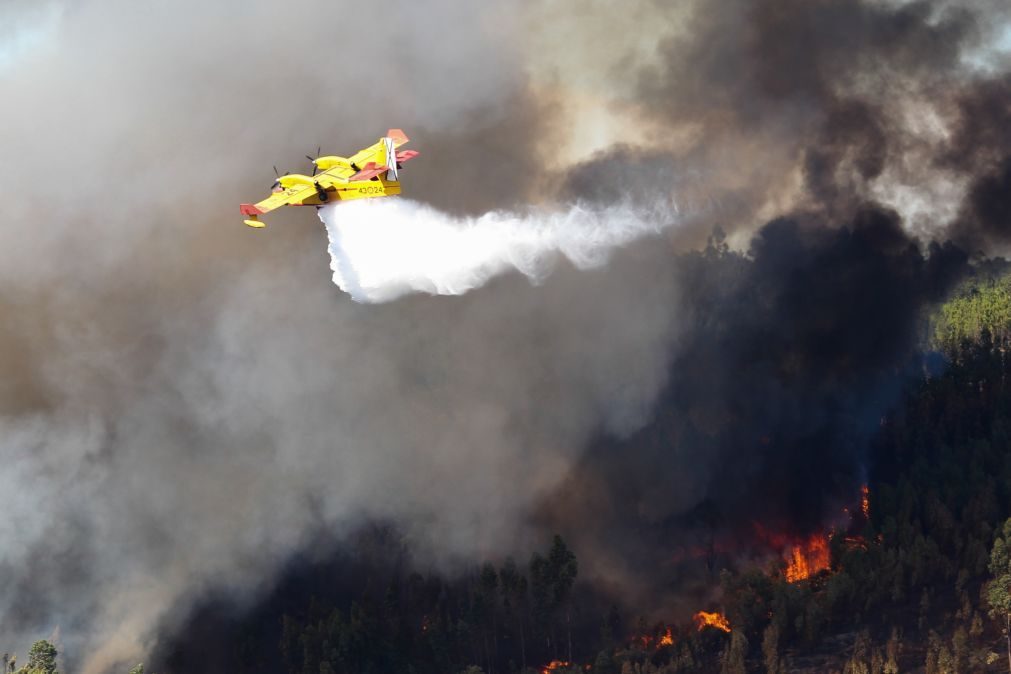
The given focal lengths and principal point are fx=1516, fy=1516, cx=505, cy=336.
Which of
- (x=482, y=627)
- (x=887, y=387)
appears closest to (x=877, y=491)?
(x=887, y=387)

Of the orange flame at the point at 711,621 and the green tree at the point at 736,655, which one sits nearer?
the green tree at the point at 736,655

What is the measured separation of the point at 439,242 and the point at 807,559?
150 ft

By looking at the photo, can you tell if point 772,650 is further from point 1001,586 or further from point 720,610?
point 1001,586

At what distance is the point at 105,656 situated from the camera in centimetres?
13038

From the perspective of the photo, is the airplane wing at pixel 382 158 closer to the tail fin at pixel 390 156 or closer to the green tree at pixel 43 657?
the tail fin at pixel 390 156

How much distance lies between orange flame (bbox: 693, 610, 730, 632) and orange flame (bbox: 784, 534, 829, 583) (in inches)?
325

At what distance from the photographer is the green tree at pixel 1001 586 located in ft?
384

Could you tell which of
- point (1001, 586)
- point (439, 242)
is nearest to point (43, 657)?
point (439, 242)

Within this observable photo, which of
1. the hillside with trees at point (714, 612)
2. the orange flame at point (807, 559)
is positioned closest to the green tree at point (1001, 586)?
the hillside with trees at point (714, 612)

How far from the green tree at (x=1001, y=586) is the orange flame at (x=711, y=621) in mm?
20988

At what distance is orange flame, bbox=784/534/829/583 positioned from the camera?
134250 mm

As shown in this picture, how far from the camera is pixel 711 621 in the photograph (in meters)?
128

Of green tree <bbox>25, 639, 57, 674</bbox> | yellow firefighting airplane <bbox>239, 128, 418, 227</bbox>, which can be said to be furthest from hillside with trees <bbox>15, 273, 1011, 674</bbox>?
yellow firefighting airplane <bbox>239, 128, 418, 227</bbox>

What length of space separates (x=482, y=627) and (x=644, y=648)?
1360 cm
